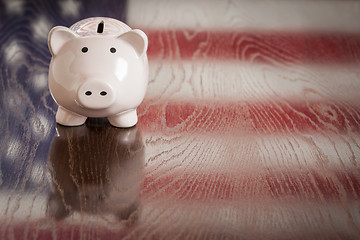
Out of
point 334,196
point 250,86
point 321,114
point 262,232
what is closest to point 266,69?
point 250,86

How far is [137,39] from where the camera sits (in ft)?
3.03

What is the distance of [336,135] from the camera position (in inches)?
40.6

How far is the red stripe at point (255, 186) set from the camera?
82 centimetres

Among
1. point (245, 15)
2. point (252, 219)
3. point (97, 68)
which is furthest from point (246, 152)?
point (245, 15)

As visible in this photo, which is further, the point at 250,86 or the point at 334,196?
the point at 250,86

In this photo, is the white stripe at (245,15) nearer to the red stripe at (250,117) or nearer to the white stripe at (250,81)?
the white stripe at (250,81)

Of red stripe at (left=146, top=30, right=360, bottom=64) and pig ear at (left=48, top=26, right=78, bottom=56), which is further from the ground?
pig ear at (left=48, top=26, right=78, bottom=56)

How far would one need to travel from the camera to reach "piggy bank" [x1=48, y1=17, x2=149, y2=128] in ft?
2.92

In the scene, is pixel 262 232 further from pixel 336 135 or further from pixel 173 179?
pixel 336 135

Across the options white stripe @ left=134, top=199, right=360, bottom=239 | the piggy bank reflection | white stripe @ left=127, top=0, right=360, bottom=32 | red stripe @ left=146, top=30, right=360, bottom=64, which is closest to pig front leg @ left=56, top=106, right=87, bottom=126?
the piggy bank reflection

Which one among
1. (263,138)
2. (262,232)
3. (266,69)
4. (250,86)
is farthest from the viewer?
(266,69)

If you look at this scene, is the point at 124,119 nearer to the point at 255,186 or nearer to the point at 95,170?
the point at 95,170

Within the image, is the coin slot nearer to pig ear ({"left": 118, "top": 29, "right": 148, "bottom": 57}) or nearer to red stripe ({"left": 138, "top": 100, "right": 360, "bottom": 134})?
pig ear ({"left": 118, "top": 29, "right": 148, "bottom": 57})

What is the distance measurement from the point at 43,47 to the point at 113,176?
64 cm
